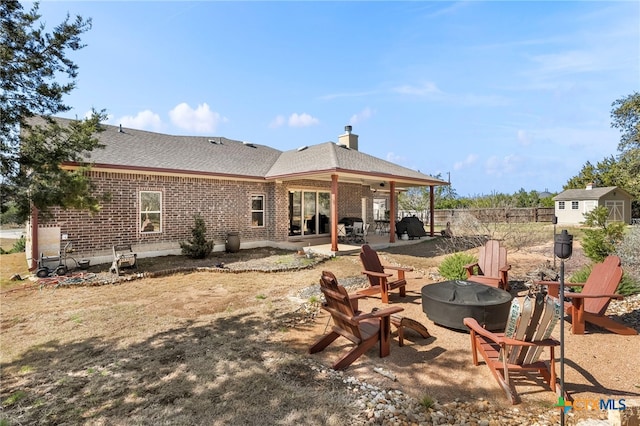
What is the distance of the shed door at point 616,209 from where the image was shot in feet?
97.0

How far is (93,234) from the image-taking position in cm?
1006

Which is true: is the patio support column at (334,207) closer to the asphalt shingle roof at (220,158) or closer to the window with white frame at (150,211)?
the asphalt shingle roof at (220,158)

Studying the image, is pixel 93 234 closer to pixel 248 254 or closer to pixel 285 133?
pixel 248 254

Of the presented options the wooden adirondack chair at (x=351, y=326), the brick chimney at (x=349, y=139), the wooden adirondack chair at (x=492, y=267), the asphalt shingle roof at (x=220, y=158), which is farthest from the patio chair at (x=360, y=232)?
the wooden adirondack chair at (x=351, y=326)

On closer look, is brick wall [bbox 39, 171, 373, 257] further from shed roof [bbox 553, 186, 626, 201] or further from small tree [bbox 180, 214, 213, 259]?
shed roof [bbox 553, 186, 626, 201]

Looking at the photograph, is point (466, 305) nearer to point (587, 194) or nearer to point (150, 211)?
point (150, 211)

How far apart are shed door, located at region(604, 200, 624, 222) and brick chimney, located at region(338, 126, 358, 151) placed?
2743 cm

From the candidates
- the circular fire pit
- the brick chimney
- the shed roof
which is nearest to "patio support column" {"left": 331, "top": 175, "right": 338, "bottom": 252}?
the circular fire pit

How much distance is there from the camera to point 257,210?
556 inches

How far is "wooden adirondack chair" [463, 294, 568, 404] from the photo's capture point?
9.93ft

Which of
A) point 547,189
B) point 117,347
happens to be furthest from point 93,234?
point 547,189

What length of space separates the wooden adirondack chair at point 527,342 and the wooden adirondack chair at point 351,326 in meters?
1.15

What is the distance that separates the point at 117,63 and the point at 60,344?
6.73 m

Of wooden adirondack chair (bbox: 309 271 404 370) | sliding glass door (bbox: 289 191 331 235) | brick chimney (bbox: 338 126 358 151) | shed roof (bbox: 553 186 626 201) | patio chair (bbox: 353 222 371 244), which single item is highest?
brick chimney (bbox: 338 126 358 151)
